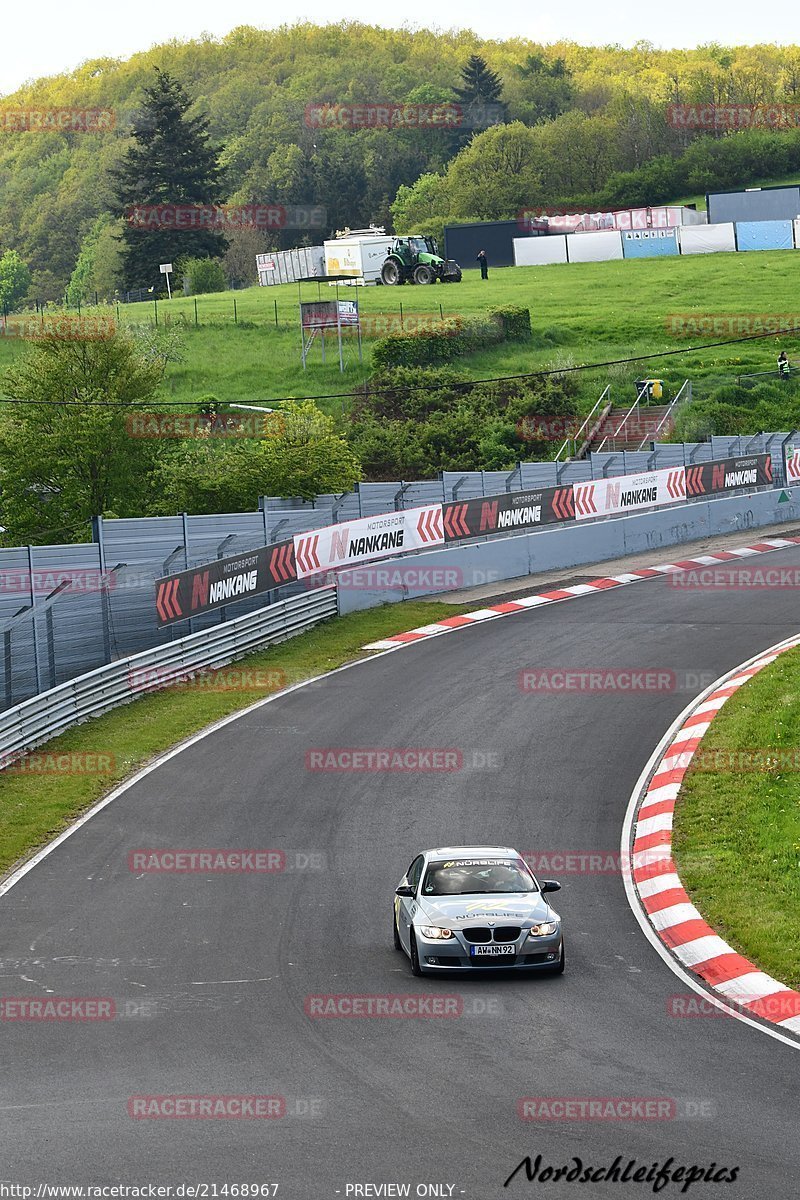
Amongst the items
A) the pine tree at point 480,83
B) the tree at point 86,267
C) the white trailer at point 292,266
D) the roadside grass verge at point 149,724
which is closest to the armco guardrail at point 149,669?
the roadside grass verge at point 149,724

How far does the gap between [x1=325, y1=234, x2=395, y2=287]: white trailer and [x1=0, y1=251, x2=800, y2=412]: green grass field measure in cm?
116

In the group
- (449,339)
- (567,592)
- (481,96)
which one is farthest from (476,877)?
(481,96)

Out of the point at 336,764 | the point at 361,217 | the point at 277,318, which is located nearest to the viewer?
the point at 336,764

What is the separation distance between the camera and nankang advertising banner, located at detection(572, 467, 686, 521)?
40.4 m

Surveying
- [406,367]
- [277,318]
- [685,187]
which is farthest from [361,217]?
[406,367]

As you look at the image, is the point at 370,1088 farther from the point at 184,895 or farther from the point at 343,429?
the point at 343,429

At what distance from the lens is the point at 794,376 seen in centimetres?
6494

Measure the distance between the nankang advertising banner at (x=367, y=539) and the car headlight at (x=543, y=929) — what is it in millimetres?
19665

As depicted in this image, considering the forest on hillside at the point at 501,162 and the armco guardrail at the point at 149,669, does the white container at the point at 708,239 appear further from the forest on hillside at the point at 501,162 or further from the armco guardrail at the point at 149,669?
the armco guardrail at the point at 149,669

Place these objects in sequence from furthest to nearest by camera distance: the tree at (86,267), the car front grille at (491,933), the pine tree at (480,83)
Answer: the pine tree at (480,83)
the tree at (86,267)
the car front grille at (491,933)

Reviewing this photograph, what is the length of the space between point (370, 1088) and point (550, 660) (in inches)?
713

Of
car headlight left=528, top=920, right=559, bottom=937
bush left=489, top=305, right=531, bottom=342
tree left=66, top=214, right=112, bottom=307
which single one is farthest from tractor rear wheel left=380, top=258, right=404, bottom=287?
tree left=66, top=214, right=112, bottom=307

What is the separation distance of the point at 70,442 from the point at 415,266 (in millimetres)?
43721

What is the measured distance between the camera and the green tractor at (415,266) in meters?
82.4
